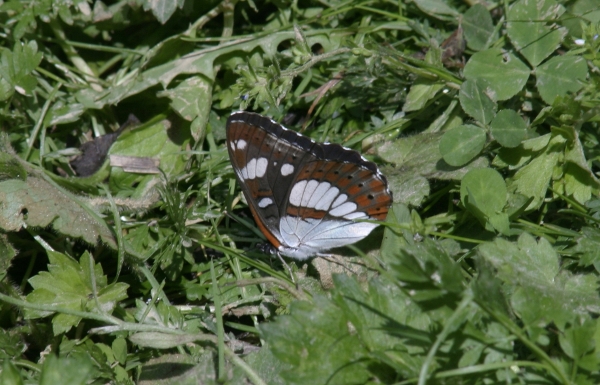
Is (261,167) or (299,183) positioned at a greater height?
(261,167)

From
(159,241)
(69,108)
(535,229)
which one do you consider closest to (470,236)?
(535,229)

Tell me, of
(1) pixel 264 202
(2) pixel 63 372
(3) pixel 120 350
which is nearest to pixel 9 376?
(2) pixel 63 372

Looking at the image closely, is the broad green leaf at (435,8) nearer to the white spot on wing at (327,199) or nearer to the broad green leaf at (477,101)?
the broad green leaf at (477,101)

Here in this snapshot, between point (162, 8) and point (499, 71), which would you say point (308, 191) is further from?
point (162, 8)

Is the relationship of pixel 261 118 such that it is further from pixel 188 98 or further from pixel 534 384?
pixel 534 384

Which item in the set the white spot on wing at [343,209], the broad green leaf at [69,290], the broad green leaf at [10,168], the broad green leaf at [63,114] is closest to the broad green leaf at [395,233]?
the white spot on wing at [343,209]

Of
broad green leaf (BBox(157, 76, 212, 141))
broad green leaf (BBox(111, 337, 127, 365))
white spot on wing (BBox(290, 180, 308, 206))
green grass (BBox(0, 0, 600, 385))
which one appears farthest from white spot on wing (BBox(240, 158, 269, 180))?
broad green leaf (BBox(111, 337, 127, 365))

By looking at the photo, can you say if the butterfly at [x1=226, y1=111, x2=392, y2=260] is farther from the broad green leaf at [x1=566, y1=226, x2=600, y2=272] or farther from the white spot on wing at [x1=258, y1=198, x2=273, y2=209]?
the broad green leaf at [x1=566, y1=226, x2=600, y2=272]

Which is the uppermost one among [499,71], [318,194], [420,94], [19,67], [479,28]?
[19,67]

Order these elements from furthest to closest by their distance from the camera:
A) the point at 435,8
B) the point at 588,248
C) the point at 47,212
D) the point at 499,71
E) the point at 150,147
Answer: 1. the point at 150,147
2. the point at 435,8
3. the point at 499,71
4. the point at 47,212
5. the point at 588,248
